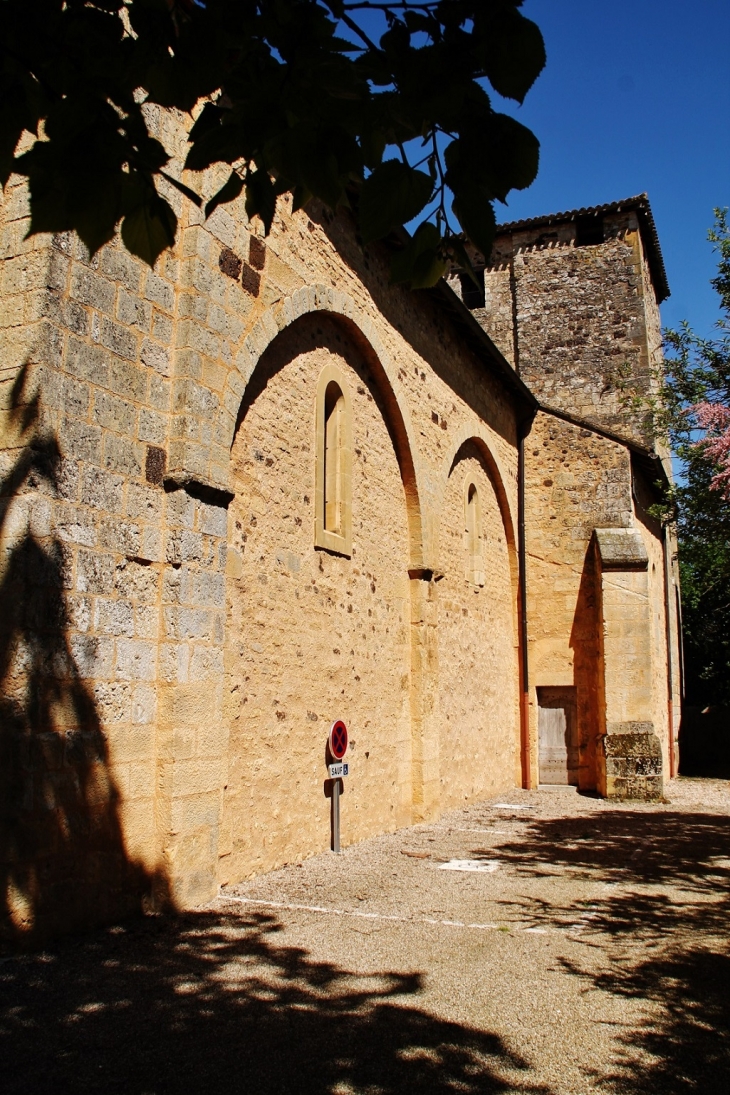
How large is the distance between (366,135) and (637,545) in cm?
1255

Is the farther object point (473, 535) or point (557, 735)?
point (557, 735)

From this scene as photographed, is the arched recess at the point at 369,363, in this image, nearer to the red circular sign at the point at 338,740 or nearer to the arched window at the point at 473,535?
the arched window at the point at 473,535

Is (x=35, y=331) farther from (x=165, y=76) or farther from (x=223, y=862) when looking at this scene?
(x=223, y=862)

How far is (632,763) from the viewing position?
13148mm

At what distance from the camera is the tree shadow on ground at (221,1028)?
3301 mm

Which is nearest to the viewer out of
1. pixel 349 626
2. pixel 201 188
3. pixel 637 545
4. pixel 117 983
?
pixel 117 983

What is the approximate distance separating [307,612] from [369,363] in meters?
3.17

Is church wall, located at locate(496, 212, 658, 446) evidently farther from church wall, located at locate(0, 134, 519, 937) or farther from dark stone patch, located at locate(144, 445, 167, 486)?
dark stone patch, located at locate(144, 445, 167, 486)

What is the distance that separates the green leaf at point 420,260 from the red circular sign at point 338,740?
590 centimetres

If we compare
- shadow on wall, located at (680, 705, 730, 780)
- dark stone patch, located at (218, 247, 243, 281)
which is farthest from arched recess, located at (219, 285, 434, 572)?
shadow on wall, located at (680, 705, 730, 780)

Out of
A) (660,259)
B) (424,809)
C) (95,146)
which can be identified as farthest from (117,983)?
(660,259)

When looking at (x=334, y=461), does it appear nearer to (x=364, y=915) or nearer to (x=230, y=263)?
(x=230, y=263)

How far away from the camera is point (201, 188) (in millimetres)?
6410

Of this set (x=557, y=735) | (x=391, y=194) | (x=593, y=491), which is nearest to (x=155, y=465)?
(x=391, y=194)
